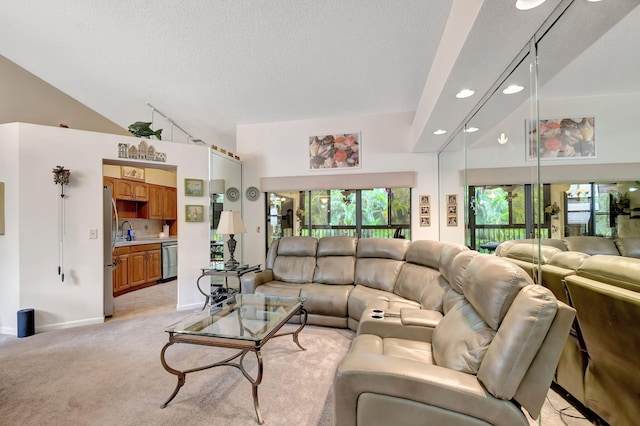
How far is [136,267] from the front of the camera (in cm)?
508

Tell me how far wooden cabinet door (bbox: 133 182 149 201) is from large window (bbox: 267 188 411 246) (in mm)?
2888

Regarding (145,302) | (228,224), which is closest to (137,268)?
(145,302)

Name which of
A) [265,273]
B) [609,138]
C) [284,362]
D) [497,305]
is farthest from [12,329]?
[609,138]

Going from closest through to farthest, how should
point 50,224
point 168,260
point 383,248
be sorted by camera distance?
point 50,224
point 383,248
point 168,260

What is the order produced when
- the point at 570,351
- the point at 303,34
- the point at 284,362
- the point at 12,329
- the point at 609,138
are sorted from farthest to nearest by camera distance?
the point at 12,329 < the point at 303,34 < the point at 284,362 < the point at 570,351 < the point at 609,138

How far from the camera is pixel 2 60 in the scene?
3.61 metres

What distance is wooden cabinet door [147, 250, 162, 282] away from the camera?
539 centimetres

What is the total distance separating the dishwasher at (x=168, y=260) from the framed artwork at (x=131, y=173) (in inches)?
57.8

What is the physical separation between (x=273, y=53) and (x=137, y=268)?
177 inches

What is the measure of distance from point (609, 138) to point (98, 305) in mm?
5092

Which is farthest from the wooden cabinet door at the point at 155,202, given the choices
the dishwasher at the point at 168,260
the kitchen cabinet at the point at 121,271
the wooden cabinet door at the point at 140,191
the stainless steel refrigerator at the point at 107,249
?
the stainless steel refrigerator at the point at 107,249

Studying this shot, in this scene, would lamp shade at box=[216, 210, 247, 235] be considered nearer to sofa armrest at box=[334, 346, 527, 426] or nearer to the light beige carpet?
the light beige carpet

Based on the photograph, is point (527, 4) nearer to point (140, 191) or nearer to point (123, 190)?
point (123, 190)

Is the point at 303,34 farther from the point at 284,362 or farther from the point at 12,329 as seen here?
the point at 12,329
